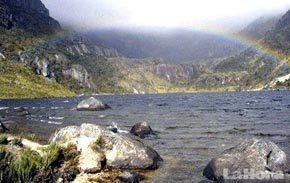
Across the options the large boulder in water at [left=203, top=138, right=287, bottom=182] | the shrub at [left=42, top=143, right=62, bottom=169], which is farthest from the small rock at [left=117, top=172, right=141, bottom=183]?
the large boulder in water at [left=203, top=138, right=287, bottom=182]

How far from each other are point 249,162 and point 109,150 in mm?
10377

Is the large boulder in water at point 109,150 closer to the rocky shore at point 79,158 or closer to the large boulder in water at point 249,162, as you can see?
the rocky shore at point 79,158

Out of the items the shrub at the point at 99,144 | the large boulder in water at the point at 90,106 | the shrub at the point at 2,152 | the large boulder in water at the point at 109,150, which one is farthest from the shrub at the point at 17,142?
the large boulder in water at the point at 90,106

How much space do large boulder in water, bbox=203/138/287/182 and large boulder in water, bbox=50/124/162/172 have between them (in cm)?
507

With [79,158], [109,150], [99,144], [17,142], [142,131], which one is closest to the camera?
[79,158]

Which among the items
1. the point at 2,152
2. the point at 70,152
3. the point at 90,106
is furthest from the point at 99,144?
the point at 90,106

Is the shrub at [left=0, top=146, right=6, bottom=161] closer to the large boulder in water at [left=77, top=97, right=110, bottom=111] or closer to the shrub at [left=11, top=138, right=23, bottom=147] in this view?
the shrub at [left=11, top=138, right=23, bottom=147]

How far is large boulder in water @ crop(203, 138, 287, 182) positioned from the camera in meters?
25.7

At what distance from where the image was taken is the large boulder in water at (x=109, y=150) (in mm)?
29672

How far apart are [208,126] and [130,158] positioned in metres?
30.7

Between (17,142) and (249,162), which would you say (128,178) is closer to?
(249,162)

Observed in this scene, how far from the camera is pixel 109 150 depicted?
1212 inches

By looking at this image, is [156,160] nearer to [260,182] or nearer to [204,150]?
[204,150]

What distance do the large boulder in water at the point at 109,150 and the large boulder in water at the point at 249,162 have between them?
5068mm
